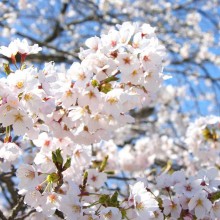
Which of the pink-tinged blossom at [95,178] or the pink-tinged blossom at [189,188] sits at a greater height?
the pink-tinged blossom at [189,188]

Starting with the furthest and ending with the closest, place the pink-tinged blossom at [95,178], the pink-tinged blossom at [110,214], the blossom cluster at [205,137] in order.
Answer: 1. the blossom cluster at [205,137]
2. the pink-tinged blossom at [95,178]
3. the pink-tinged blossom at [110,214]

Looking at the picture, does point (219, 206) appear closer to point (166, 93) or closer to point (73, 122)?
point (73, 122)

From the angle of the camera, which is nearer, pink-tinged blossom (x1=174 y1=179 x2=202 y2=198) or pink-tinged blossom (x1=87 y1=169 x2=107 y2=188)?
pink-tinged blossom (x1=174 y1=179 x2=202 y2=198)

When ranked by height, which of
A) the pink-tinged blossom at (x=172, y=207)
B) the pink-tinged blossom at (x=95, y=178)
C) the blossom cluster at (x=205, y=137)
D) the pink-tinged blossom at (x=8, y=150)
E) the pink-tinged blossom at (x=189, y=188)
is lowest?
the blossom cluster at (x=205, y=137)

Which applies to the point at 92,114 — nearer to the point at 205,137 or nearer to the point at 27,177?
the point at 27,177

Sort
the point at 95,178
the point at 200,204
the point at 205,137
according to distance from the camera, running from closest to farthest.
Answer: the point at 200,204 < the point at 95,178 < the point at 205,137

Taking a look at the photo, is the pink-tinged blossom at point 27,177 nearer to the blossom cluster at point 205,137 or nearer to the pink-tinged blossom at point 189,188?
the pink-tinged blossom at point 189,188

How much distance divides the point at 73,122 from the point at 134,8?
604cm

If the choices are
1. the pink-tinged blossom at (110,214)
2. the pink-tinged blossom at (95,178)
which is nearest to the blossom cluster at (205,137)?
the pink-tinged blossom at (95,178)

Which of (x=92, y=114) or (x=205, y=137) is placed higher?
(x=92, y=114)

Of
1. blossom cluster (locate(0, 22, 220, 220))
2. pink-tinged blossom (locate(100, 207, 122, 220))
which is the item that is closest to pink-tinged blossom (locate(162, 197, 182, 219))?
blossom cluster (locate(0, 22, 220, 220))

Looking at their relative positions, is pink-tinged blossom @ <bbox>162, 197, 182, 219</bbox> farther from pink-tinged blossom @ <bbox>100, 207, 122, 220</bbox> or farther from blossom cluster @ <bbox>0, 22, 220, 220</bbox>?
pink-tinged blossom @ <bbox>100, 207, 122, 220</bbox>

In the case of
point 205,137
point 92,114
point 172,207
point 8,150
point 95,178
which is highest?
point 92,114

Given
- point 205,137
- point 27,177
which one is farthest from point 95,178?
point 205,137
